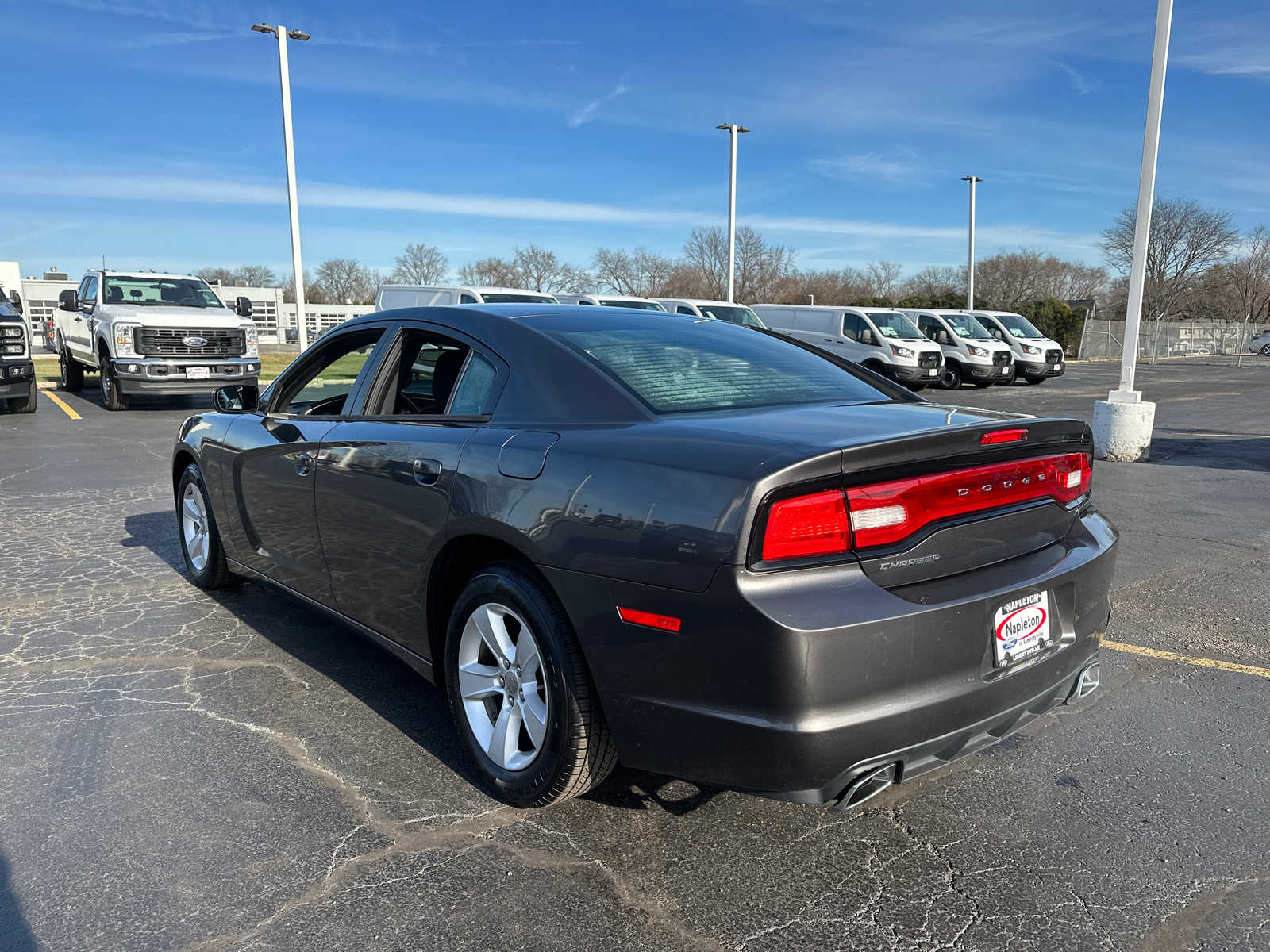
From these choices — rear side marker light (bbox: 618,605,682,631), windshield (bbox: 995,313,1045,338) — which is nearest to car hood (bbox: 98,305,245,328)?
rear side marker light (bbox: 618,605,682,631)

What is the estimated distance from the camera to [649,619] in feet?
8.03

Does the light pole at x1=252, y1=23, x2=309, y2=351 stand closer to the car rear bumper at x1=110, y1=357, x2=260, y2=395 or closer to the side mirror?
the car rear bumper at x1=110, y1=357, x2=260, y2=395

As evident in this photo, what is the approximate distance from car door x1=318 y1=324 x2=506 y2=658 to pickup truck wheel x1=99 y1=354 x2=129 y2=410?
13.7 m

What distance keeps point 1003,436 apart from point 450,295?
1948cm

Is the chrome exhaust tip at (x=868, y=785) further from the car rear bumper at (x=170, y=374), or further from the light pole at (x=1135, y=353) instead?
the car rear bumper at (x=170, y=374)

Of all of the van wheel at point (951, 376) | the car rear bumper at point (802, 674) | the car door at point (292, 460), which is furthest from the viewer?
the van wheel at point (951, 376)

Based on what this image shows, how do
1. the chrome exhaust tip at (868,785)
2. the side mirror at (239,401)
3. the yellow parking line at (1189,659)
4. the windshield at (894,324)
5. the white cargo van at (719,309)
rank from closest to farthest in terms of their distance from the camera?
the chrome exhaust tip at (868,785)
the yellow parking line at (1189,659)
the side mirror at (239,401)
the white cargo van at (719,309)
the windshield at (894,324)

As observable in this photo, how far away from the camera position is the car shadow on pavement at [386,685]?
10.2 feet

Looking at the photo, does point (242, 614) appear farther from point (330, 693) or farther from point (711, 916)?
point (711, 916)

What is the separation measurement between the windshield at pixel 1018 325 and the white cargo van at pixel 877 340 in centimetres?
502

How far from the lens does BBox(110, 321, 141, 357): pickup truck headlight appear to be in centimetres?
1509

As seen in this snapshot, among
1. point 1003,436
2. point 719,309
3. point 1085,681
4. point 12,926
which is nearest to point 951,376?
point 719,309

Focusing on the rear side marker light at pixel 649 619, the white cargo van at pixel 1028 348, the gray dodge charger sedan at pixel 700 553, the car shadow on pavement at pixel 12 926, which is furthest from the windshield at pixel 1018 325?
the car shadow on pavement at pixel 12 926

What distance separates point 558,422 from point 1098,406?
10.1m
